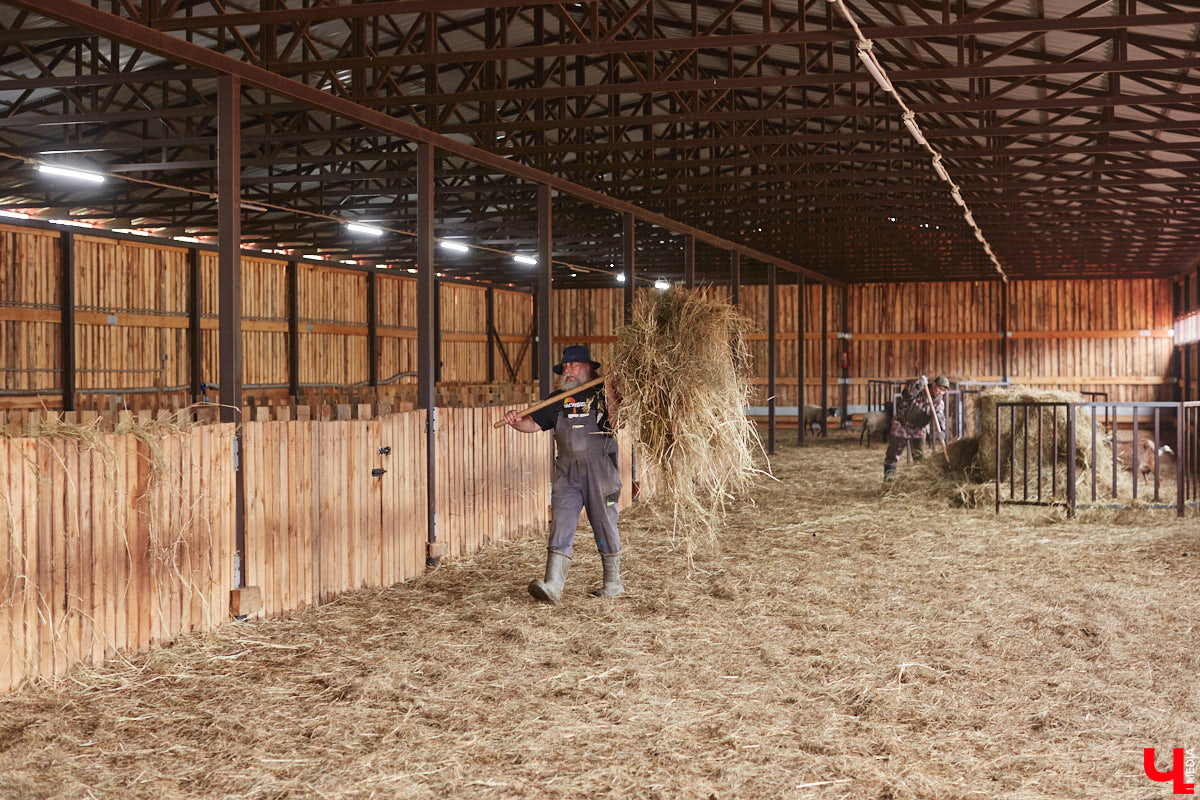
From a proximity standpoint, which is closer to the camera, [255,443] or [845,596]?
[255,443]

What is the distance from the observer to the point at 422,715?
579 cm

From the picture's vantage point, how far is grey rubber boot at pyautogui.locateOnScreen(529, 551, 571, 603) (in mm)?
8477

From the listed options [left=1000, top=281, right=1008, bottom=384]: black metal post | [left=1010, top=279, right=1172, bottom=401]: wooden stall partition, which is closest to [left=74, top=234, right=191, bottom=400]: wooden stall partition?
[left=1010, top=279, right=1172, bottom=401]: wooden stall partition

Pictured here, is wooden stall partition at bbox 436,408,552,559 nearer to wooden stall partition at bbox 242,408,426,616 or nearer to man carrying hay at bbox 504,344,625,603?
→ wooden stall partition at bbox 242,408,426,616

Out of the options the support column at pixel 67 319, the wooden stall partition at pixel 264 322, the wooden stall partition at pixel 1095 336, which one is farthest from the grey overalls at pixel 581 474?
the wooden stall partition at pixel 1095 336

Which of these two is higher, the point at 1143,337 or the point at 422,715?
the point at 1143,337

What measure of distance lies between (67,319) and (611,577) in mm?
13723

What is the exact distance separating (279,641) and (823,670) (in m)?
3.65

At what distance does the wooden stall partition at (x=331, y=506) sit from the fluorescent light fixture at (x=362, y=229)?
11.7 m

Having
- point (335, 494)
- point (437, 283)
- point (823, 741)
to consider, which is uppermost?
point (437, 283)

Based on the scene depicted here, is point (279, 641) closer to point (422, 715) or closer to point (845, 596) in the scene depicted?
point (422, 715)

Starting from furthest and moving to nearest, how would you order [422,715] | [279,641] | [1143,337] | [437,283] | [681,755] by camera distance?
1. [1143,337]
2. [437,283]
3. [279,641]
4. [422,715]
5. [681,755]

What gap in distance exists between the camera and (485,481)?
11.4 metres

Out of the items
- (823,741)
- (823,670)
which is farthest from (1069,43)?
(823,741)
